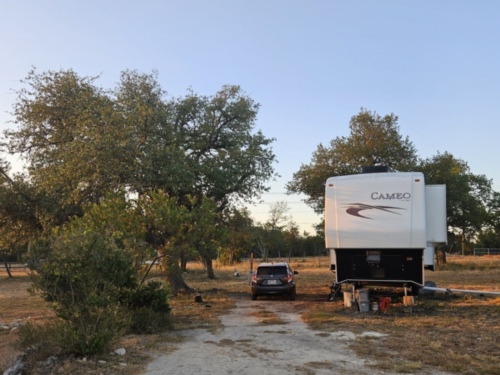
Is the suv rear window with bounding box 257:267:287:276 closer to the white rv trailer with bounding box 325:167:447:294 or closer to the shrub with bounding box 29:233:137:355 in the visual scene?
the white rv trailer with bounding box 325:167:447:294

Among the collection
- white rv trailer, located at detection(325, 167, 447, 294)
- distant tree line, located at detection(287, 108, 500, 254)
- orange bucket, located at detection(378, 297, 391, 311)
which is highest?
distant tree line, located at detection(287, 108, 500, 254)

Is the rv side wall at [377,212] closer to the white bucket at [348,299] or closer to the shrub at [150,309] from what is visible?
the white bucket at [348,299]

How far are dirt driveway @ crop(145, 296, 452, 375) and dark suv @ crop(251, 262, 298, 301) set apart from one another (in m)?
4.27

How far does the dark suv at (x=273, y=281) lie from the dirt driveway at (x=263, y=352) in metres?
4.27

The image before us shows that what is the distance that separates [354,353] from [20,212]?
18.7m

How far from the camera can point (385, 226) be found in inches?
460

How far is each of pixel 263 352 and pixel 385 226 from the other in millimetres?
5750

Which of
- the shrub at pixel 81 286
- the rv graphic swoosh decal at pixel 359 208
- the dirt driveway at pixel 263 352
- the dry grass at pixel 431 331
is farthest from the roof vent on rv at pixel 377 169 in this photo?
the shrub at pixel 81 286

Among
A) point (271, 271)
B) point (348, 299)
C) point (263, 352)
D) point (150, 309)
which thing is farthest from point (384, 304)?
point (150, 309)

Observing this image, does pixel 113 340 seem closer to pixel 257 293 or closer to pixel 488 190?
pixel 257 293

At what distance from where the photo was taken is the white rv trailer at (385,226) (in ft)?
A: 37.8

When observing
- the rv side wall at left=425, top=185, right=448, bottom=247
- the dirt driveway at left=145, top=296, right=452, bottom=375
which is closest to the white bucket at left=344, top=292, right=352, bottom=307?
the dirt driveway at left=145, top=296, right=452, bottom=375

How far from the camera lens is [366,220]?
11.9m

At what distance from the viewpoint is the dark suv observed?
1553 centimetres
